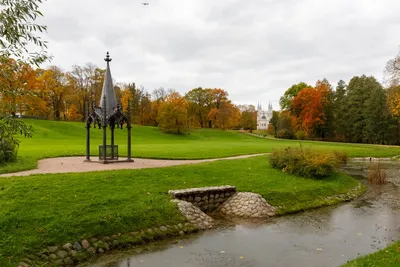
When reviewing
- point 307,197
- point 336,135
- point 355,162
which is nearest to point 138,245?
point 307,197

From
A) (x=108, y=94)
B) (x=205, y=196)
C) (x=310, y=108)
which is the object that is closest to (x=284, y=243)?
(x=205, y=196)

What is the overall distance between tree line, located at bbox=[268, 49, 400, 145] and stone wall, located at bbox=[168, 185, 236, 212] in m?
49.8

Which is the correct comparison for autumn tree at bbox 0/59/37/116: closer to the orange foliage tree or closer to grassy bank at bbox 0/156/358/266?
grassy bank at bbox 0/156/358/266

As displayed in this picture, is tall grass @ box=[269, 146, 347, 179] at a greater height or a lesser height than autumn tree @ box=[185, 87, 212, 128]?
lesser

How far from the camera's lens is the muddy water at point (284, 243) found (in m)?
8.75

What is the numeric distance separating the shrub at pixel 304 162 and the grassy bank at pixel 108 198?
681mm

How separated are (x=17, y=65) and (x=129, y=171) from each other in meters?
10.2

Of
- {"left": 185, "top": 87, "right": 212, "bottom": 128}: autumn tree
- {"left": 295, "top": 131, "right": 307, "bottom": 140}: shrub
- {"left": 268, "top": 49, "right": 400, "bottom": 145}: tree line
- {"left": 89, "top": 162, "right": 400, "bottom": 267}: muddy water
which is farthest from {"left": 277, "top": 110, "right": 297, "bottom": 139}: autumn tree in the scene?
{"left": 89, "top": 162, "right": 400, "bottom": 267}: muddy water

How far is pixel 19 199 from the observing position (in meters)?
10.6

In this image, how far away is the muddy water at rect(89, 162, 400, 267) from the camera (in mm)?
8750

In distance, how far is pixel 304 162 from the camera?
19.0 meters

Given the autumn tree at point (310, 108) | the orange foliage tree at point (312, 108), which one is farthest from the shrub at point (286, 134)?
the autumn tree at point (310, 108)

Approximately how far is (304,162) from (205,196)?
787 cm

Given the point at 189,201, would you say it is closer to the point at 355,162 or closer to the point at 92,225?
the point at 92,225
